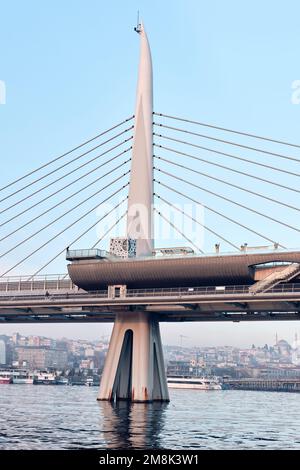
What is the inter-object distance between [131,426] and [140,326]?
3669 centimetres

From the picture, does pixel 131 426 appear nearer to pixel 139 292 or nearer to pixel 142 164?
pixel 139 292

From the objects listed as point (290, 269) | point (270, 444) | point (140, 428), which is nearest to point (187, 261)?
point (290, 269)

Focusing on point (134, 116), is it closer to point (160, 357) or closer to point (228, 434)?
point (160, 357)

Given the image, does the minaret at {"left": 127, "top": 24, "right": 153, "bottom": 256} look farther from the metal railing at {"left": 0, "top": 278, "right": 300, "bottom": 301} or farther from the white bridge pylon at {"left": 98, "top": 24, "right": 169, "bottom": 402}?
the metal railing at {"left": 0, "top": 278, "right": 300, "bottom": 301}

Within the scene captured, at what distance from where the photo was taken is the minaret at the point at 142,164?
94.9 metres

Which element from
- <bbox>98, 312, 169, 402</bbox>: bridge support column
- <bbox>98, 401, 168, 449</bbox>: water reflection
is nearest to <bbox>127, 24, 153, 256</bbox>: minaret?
<bbox>98, 312, 169, 402</bbox>: bridge support column

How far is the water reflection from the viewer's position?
1895 inches

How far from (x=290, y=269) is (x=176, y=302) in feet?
45.1

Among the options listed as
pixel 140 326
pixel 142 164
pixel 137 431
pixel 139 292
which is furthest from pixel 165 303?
pixel 137 431

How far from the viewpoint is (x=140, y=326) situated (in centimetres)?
9644

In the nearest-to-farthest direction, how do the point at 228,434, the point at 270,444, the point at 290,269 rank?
1. the point at 270,444
2. the point at 228,434
3. the point at 290,269

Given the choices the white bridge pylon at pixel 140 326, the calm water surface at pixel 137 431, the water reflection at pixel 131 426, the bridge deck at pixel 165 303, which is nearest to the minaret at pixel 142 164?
the white bridge pylon at pixel 140 326

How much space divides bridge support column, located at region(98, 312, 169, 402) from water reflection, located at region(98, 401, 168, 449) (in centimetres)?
507

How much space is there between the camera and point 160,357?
99375 mm
